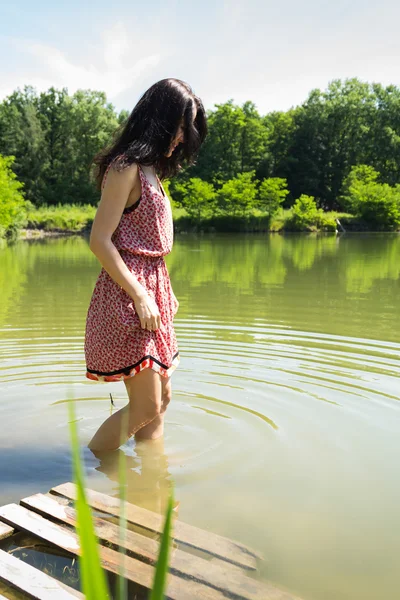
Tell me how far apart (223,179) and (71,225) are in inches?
661

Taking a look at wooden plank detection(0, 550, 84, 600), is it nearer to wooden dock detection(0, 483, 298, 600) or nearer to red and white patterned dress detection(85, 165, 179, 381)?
wooden dock detection(0, 483, 298, 600)

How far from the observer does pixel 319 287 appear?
11.9 meters

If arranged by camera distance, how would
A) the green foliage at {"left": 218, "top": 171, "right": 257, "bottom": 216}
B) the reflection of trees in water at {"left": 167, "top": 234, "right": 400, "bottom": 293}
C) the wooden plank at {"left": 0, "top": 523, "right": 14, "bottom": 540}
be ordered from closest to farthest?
the wooden plank at {"left": 0, "top": 523, "right": 14, "bottom": 540}, the reflection of trees in water at {"left": 167, "top": 234, "right": 400, "bottom": 293}, the green foliage at {"left": 218, "top": 171, "right": 257, "bottom": 216}

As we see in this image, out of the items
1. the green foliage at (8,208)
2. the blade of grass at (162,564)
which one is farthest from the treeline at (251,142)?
the blade of grass at (162,564)

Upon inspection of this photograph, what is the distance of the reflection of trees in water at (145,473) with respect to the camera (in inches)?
121

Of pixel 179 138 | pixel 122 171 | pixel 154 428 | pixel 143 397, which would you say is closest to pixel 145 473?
pixel 154 428

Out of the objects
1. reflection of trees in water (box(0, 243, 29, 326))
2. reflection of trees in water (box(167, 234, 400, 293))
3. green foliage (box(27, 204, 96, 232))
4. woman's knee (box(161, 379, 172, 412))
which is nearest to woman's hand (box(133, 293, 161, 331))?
woman's knee (box(161, 379, 172, 412))

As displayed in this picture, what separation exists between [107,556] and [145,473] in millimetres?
1124

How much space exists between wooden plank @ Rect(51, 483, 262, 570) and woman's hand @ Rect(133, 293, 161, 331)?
778 mm

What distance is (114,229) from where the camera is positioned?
288 cm

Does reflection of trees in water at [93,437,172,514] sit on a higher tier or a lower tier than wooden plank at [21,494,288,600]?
lower

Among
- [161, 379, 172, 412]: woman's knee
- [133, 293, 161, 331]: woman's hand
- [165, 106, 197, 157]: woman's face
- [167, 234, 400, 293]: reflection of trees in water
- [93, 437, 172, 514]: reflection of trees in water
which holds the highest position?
[165, 106, 197, 157]: woman's face

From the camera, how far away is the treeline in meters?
54.8

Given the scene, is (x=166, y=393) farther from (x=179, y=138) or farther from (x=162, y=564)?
(x=162, y=564)
